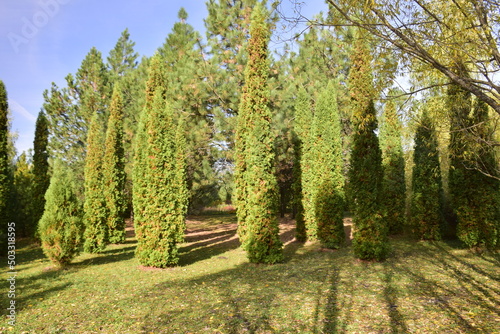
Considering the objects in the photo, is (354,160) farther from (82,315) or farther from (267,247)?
(82,315)

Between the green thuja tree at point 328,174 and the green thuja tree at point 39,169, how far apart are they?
12.2 metres

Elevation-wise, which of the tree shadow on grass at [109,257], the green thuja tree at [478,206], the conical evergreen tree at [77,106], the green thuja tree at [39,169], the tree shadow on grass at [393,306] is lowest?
the tree shadow on grass at [393,306]

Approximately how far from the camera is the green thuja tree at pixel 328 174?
39.7ft

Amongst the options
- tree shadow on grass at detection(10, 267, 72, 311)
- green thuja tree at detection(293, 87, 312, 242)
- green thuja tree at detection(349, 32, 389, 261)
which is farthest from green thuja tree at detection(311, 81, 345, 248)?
tree shadow on grass at detection(10, 267, 72, 311)

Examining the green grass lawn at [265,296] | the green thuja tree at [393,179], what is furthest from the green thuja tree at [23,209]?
the green thuja tree at [393,179]


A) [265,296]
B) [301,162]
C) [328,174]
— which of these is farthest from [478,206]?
[265,296]

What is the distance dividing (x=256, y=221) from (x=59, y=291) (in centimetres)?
519

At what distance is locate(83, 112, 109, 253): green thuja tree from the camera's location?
11.5 meters

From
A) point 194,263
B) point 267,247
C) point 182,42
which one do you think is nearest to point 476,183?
point 267,247

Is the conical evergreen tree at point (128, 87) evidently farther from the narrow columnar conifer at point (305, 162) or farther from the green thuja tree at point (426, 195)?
the green thuja tree at point (426, 195)

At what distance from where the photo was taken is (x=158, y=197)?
29.6ft

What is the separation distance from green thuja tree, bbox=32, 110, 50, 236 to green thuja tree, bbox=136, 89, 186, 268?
7.51 meters

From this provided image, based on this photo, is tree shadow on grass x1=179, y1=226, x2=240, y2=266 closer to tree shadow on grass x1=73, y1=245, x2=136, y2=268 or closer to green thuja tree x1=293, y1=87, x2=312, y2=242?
tree shadow on grass x1=73, y1=245, x2=136, y2=268

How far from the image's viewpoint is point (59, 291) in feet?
21.4
